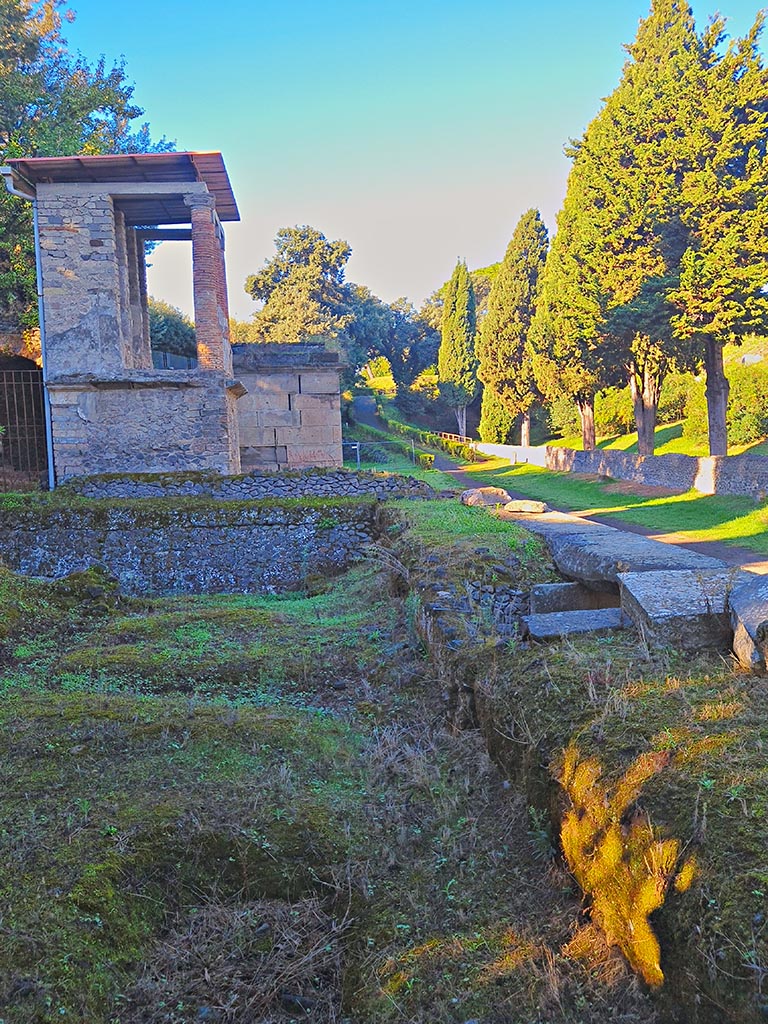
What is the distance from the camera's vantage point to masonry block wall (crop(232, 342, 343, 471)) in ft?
50.3

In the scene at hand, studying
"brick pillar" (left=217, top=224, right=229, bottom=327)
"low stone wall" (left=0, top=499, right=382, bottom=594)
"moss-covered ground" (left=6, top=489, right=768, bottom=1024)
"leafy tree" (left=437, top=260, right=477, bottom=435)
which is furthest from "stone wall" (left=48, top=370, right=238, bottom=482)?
"leafy tree" (left=437, top=260, right=477, bottom=435)

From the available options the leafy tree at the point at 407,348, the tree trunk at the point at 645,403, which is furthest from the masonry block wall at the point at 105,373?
the leafy tree at the point at 407,348

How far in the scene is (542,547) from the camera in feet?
23.8

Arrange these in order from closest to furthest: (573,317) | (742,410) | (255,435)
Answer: (255,435) → (573,317) → (742,410)

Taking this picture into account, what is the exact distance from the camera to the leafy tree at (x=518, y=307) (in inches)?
1196

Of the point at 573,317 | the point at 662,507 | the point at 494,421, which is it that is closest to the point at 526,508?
the point at 662,507

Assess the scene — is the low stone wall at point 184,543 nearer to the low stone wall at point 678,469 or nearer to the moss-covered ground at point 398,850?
the moss-covered ground at point 398,850

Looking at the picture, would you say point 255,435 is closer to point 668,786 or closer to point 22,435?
point 22,435

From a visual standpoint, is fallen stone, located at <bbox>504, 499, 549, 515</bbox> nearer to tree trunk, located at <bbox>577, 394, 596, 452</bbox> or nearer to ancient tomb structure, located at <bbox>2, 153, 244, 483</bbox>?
ancient tomb structure, located at <bbox>2, 153, 244, 483</bbox>

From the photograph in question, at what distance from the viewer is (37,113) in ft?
58.9

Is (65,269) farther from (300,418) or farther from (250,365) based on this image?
(300,418)

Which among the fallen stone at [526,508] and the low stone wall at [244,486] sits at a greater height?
the low stone wall at [244,486]

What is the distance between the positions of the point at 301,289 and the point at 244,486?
107 feet

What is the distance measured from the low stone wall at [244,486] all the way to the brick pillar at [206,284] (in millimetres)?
2338
